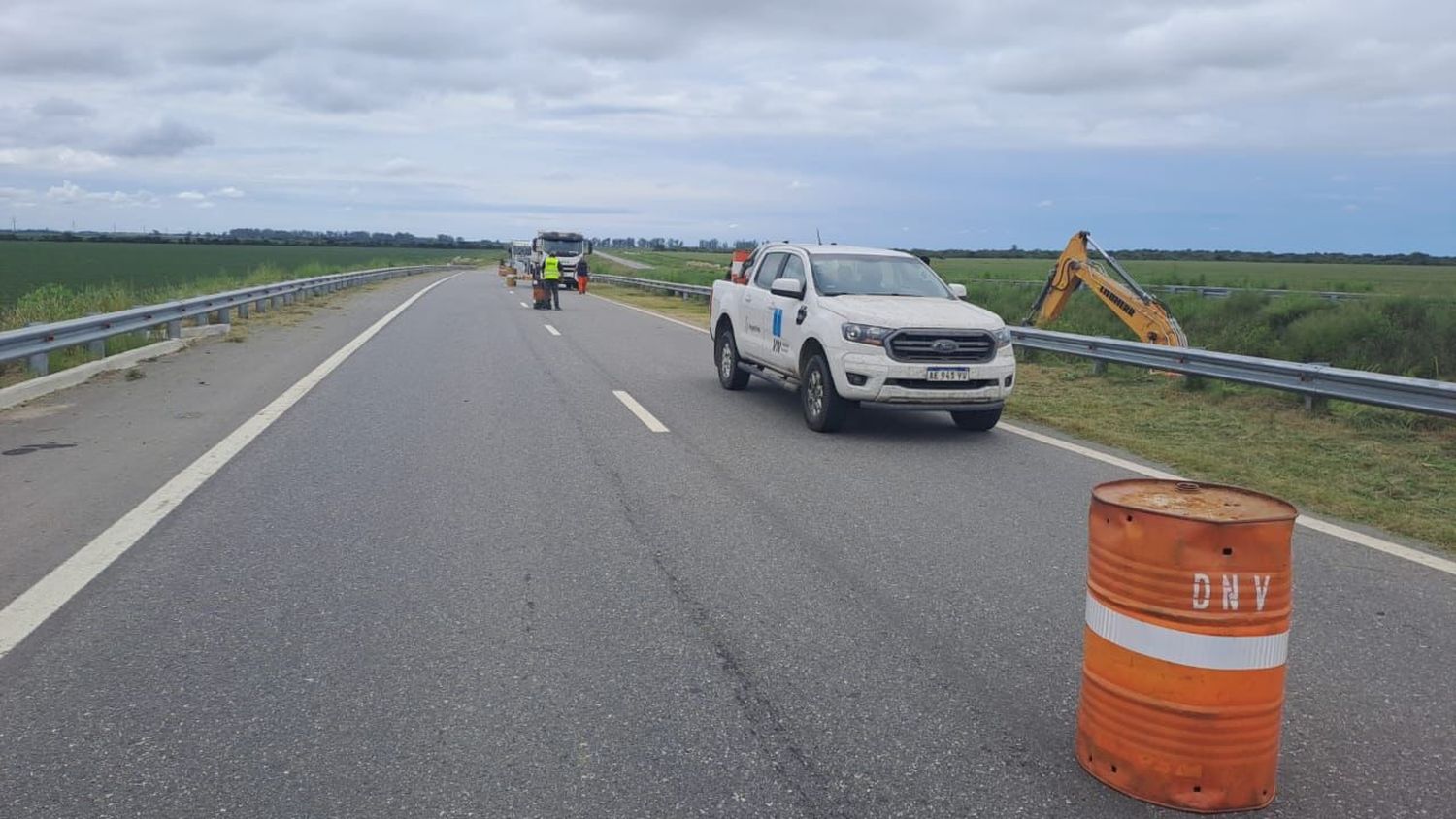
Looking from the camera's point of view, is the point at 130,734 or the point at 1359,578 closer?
the point at 130,734

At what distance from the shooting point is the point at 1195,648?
10.8 ft

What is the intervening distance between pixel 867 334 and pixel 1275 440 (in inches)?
155

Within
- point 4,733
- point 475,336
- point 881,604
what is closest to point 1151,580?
point 881,604

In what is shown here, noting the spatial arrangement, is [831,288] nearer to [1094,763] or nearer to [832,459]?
[832,459]

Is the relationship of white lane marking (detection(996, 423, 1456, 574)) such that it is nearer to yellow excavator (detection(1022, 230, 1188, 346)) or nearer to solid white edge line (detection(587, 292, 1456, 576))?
solid white edge line (detection(587, 292, 1456, 576))

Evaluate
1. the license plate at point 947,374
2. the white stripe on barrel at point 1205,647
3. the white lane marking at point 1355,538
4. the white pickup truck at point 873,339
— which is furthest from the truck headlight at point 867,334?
the white stripe on barrel at point 1205,647

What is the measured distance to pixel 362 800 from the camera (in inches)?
130

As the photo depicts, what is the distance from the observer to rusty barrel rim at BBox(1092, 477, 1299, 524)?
329cm

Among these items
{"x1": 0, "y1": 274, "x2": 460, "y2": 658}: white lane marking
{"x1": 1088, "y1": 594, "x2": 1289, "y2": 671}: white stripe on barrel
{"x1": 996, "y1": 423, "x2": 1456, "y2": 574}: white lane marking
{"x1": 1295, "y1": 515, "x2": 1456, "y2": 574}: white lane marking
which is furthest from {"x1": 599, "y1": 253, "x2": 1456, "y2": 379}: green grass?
{"x1": 0, "y1": 274, "x2": 460, "y2": 658}: white lane marking

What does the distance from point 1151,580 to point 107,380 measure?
1269 cm

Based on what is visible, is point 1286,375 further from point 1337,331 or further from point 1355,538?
point 1337,331

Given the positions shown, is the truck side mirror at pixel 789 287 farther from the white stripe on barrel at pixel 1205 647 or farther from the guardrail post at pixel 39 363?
the guardrail post at pixel 39 363

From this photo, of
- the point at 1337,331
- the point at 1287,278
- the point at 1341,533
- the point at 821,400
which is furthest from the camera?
the point at 1287,278

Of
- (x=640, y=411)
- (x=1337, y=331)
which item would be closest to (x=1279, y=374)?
(x=640, y=411)
